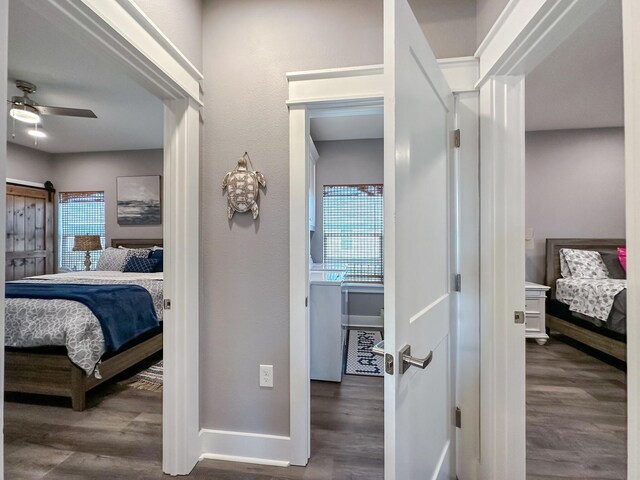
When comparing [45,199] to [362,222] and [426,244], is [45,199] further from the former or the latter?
[426,244]

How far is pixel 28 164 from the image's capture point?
4664mm

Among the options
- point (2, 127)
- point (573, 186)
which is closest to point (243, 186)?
point (2, 127)

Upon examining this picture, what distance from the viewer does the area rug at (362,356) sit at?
2.83 metres

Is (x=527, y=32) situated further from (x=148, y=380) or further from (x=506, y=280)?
(x=148, y=380)

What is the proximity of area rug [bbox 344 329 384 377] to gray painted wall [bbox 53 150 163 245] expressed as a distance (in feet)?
11.3

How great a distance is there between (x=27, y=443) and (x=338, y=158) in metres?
4.10

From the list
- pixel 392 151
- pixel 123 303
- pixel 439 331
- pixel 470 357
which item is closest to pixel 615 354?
pixel 470 357

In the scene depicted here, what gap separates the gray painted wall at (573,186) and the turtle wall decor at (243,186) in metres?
3.83

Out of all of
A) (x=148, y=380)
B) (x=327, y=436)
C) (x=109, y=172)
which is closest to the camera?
(x=327, y=436)

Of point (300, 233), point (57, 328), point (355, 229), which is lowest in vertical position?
point (57, 328)

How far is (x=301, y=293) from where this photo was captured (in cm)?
167

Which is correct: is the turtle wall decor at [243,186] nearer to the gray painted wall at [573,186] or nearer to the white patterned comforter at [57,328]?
the white patterned comforter at [57,328]

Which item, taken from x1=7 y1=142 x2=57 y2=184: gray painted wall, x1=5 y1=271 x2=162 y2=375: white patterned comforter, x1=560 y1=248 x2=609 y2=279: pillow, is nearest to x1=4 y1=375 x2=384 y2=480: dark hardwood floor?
x1=5 y1=271 x2=162 y2=375: white patterned comforter

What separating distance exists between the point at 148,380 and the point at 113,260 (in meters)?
2.41
